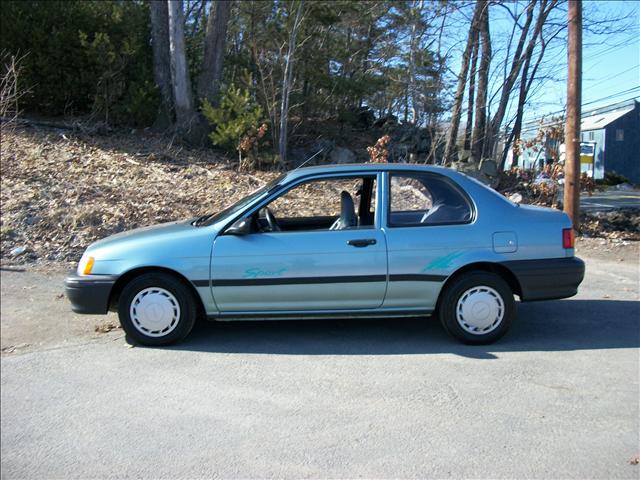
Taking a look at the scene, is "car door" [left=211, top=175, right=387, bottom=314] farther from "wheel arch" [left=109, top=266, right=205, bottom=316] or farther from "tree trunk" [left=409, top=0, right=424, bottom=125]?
"tree trunk" [left=409, top=0, right=424, bottom=125]

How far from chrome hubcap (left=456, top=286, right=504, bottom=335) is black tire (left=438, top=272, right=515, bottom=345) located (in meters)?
0.01

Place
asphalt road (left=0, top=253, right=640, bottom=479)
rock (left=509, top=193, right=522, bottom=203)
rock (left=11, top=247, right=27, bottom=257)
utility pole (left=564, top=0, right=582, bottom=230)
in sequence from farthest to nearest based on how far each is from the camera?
rock (left=509, top=193, right=522, bottom=203), utility pole (left=564, top=0, right=582, bottom=230), rock (left=11, top=247, right=27, bottom=257), asphalt road (left=0, top=253, right=640, bottom=479)

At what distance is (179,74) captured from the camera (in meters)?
14.9

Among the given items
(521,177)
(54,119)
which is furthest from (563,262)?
(54,119)

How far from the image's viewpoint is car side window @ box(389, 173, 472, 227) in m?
5.27

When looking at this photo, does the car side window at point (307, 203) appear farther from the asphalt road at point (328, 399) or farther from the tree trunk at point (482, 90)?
the tree trunk at point (482, 90)

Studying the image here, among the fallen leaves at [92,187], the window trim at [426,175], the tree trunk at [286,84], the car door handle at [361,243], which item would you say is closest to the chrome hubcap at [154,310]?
the car door handle at [361,243]

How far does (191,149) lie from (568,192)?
Answer: 28.6 ft

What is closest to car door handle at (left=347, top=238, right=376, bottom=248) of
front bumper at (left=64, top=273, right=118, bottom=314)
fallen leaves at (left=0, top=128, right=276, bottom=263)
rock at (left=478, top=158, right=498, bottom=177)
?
front bumper at (left=64, top=273, right=118, bottom=314)

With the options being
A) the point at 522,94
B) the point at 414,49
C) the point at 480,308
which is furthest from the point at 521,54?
the point at 480,308

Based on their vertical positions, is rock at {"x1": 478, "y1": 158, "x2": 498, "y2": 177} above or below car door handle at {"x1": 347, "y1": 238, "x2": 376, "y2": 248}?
above

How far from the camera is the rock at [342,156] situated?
51.9 ft

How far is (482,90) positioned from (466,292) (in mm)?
10936

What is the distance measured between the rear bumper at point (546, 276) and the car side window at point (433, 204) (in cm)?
62
